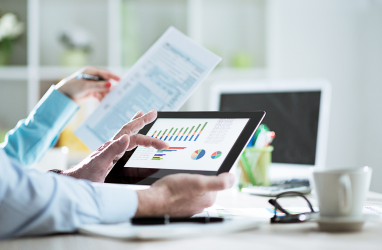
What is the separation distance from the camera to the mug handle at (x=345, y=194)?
548mm

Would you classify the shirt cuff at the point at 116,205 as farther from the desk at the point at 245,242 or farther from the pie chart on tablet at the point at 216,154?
the pie chart on tablet at the point at 216,154

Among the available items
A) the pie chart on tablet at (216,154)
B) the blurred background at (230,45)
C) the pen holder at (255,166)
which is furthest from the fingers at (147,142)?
the blurred background at (230,45)

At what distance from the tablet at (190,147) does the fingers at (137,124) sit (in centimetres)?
3

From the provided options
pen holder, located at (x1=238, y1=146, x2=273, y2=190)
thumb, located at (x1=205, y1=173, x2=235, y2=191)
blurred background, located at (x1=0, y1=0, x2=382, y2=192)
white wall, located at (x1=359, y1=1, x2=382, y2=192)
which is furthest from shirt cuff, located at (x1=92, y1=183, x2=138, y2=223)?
white wall, located at (x1=359, y1=1, x2=382, y2=192)

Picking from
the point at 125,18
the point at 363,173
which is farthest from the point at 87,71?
the point at 125,18

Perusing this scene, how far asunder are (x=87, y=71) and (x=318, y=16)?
2112 mm

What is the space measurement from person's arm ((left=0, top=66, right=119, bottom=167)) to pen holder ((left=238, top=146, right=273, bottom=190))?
1.66 ft

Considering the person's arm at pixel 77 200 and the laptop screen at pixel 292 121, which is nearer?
the person's arm at pixel 77 200

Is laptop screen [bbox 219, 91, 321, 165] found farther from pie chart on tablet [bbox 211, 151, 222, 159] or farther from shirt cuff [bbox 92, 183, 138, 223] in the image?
shirt cuff [bbox 92, 183, 138, 223]

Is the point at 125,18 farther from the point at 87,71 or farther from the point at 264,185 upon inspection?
the point at 264,185

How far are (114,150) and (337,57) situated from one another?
8.27 ft

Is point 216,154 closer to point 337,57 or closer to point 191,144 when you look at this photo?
point 191,144

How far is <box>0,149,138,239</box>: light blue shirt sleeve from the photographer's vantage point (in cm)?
51

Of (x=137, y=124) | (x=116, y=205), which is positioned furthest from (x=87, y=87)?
(x=116, y=205)
